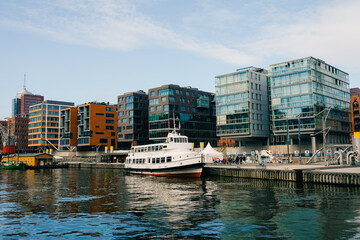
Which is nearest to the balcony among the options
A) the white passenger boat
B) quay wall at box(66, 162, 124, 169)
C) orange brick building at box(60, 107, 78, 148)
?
quay wall at box(66, 162, 124, 169)

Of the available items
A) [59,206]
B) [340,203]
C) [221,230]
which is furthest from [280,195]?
[59,206]

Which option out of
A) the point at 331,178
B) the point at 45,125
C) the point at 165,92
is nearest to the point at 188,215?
the point at 331,178

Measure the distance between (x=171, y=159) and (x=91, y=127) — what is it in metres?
101

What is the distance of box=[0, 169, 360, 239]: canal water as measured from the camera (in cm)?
2289

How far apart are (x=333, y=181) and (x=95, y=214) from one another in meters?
33.2

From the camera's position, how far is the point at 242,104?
110812 millimetres

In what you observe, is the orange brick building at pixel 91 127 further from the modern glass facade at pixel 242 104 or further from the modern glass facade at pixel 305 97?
the modern glass facade at pixel 305 97

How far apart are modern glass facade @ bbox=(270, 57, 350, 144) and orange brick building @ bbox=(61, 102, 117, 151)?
275 ft

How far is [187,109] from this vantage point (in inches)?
5522

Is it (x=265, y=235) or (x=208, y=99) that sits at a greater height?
(x=208, y=99)

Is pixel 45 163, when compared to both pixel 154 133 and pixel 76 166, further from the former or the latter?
pixel 154 133

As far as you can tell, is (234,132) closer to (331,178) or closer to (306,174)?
(306,174)

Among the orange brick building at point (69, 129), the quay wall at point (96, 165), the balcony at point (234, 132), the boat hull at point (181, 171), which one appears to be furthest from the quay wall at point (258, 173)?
the orange brick building at point (69, 129)

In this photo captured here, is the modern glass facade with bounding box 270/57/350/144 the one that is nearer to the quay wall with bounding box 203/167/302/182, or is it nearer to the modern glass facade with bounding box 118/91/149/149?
the quay wall with bounding box 203/167/302/182
